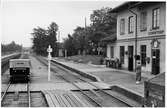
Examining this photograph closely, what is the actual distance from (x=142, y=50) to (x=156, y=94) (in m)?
17.8

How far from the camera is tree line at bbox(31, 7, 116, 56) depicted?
51875 millimetres

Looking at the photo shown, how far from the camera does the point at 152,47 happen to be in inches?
939

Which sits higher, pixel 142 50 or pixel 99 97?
pixel 142 50

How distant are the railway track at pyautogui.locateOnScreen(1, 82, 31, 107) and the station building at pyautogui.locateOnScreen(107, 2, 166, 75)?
1101cm

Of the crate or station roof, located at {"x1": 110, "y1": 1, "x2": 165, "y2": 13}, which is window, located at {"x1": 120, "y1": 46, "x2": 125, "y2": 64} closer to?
station roof, located at {"x1": 110, "y1": 1, "x2": 165, "y2": 13}

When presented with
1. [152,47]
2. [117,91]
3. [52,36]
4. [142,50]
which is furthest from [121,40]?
[52,36]

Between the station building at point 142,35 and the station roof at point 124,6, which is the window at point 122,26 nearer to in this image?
the station building at point 142,35

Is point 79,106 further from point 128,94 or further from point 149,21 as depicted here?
point 149,21

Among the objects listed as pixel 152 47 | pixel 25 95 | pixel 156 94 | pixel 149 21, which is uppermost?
pixel 149 21

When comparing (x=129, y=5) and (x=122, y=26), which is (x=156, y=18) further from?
(x=122, y=26)

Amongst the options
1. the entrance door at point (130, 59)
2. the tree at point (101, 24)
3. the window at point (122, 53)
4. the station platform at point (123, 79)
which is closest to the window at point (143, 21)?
the entrance door at point (130, 59)

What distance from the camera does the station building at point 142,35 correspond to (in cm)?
2258

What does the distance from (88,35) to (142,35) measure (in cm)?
2742

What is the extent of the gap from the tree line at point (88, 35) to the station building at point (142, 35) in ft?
16.0
